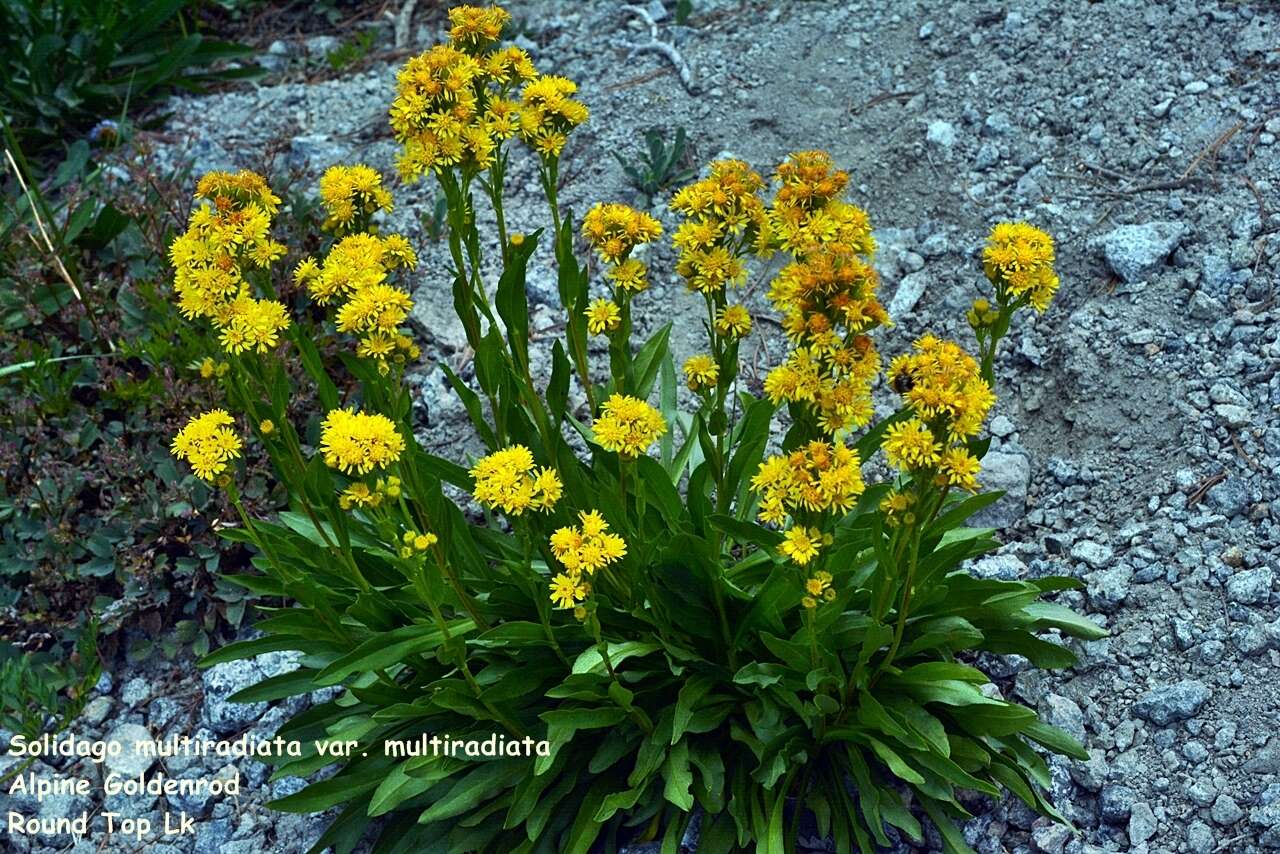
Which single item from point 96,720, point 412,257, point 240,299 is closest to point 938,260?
point 412,257

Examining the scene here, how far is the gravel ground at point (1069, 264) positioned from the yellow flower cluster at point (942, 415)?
120 centimetres

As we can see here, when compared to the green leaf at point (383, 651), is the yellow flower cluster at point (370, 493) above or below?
above

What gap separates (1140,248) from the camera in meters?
4.17

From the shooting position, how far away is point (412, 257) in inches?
116

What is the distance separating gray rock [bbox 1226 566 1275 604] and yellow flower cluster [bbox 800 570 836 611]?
129 centimetres

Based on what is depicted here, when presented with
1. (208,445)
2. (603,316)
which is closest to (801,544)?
(603,316)

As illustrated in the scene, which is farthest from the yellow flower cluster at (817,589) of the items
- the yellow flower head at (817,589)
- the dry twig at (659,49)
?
the dry twig at (659,49)

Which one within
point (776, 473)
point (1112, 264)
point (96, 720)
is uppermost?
point (776, 473)

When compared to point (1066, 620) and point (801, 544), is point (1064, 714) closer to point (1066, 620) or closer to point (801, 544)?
point (1066, 620)

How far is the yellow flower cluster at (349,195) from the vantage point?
290cm

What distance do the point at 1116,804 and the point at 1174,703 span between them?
0.30 m

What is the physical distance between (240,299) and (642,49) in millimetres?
3406

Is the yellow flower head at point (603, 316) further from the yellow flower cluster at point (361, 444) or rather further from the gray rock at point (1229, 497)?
the gray rock at point (1229, 497)

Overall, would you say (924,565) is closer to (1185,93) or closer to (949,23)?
(1185,93)
